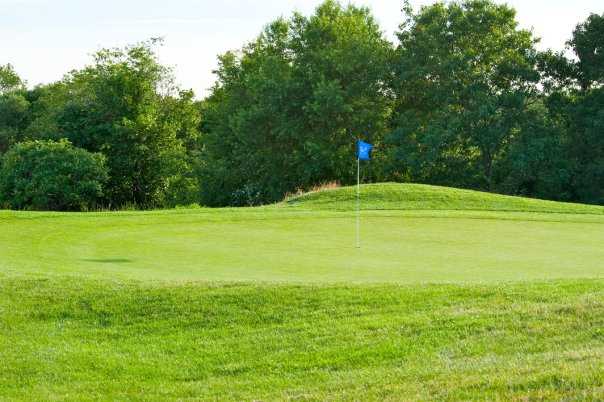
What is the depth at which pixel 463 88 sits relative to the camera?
41.9m

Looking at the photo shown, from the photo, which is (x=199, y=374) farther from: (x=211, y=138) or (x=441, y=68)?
(x=211, y=138)

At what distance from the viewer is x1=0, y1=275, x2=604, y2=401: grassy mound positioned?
21.8ft

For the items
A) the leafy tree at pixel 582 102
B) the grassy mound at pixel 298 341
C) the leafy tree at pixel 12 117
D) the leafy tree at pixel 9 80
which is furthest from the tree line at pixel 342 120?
the grassy mound at pixel 298 341

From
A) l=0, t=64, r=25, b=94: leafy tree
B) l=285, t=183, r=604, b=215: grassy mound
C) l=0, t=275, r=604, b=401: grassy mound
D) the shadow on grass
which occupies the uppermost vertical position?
l=0, t=64, r=25, b=94: leafy tree

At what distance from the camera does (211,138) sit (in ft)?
182

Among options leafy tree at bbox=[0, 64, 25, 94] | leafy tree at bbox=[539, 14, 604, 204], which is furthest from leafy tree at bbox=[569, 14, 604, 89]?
leafy tree at bbox=[0, 64, 25, 94]

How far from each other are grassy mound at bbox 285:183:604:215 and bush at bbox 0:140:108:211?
18161 millimetres

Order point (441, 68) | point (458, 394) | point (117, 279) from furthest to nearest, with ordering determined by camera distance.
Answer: point (441, 68) < point (117, 279) < point (458, 394)

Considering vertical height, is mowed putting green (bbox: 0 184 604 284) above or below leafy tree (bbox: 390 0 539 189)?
below

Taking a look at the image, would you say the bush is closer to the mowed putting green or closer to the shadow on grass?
the mowed putting green

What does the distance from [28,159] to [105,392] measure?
37.1 m

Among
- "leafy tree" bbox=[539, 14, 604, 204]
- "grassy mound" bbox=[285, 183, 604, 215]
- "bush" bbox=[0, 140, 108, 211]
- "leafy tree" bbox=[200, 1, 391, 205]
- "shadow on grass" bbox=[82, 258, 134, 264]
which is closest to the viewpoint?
"shadow on grass" bbox=[82, 258, 134, 264]

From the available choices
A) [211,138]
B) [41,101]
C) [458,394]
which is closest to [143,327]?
[458,394]

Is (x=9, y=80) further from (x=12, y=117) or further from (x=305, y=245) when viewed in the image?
(x=305, y=245)
